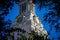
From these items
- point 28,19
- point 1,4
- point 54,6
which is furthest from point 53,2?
point 28,19

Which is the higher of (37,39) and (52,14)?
(52,14)

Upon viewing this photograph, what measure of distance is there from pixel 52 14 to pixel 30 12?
2163 inches

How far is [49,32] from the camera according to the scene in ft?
23.3

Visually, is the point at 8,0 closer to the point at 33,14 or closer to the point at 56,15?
the point at 56,15

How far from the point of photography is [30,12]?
62.1 metres

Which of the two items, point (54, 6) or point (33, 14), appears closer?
point (54, 6)

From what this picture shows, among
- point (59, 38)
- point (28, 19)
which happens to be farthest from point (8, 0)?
point (28, 19)

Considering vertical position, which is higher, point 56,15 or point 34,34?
point 56,15

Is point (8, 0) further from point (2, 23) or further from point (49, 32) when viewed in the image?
point (49, 32)

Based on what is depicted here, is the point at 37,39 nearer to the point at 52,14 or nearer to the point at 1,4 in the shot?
the point at 52,14

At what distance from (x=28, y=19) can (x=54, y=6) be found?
5223 centimetres

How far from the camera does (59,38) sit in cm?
698

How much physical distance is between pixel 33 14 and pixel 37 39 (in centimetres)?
5522

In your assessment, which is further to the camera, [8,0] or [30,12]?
[30,12]
